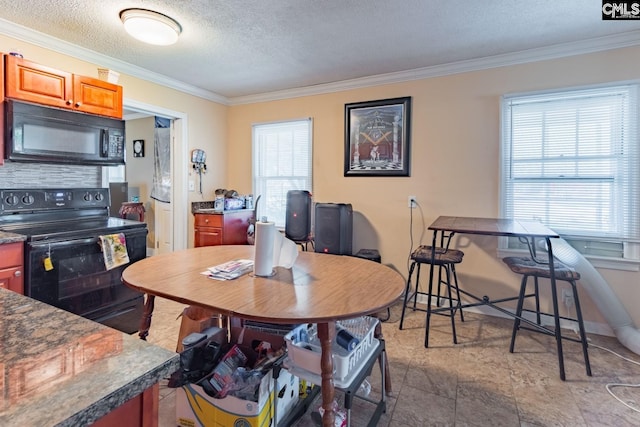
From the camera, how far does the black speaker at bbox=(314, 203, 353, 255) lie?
3383mm

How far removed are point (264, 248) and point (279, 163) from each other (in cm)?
275

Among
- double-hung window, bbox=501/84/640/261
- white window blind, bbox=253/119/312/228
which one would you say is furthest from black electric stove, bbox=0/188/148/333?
double-hung window, bbox=501/84/640/261

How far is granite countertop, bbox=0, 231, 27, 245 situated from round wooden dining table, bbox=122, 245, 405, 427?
873mm

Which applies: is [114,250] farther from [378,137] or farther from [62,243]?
[378,137]

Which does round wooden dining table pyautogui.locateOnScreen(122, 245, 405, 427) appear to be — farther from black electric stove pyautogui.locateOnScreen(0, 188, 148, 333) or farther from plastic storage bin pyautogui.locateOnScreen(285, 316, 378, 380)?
black electric stove pyautogui.locateOnScreen(0, 188, 148, 333)

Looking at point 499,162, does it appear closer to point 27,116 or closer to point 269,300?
point 269,300

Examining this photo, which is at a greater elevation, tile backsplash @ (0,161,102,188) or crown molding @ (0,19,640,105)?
crown molding @ (0,19,640,105)

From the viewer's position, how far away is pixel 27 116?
7.11 feet

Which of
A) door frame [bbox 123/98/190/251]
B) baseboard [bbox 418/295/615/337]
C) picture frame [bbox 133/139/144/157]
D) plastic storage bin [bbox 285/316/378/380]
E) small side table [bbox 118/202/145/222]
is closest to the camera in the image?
plastic storage bin [bbox 285/316/378/380]

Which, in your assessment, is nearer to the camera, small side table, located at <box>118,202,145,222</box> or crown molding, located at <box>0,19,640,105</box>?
crown molding, located at <box>0,19,640,105</box>

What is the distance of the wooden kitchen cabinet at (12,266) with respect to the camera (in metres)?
1.88

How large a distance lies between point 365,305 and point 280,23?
6.99ft

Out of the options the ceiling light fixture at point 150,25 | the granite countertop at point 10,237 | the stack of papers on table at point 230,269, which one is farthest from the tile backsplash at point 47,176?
the stack of papers on table at point 230,269

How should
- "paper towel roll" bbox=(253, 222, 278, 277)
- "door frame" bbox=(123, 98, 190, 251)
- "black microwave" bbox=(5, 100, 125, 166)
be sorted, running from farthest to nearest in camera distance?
"door frame" bbox=(123, 98, 190, 251), "black microwave" bbox=(5, 100, 125, 166), "paper towel roll" bbox=(253, 222, 278, 277)
